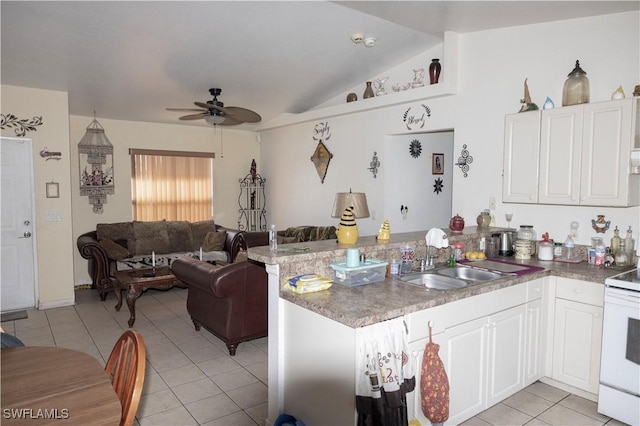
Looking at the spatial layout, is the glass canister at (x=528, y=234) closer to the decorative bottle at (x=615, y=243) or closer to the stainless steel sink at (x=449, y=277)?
the decorative bottle at (x=615, y=243)

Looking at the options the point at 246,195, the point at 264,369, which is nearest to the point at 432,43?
the point at 264,369

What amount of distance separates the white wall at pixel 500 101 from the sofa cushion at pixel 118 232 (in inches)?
132

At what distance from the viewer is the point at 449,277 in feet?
10.00

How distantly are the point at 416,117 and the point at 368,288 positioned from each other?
2953 mm

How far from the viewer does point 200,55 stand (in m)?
4.40

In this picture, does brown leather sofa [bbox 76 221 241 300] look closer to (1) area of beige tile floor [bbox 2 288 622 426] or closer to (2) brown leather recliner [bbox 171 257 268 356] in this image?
(1) area of beige tile floor [bbox 2 288 622 426]

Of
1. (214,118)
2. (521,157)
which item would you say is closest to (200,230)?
(214,118)

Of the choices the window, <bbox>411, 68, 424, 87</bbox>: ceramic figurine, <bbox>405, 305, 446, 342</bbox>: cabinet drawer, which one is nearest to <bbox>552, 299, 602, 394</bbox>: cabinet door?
<bbox>405, 305, 446, 342</bbox>: cabinet drawer

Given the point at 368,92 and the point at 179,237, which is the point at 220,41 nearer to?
the point at 368,92

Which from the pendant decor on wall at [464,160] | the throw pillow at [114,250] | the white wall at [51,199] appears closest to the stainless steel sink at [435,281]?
the pendant decor on wall at [464,160]

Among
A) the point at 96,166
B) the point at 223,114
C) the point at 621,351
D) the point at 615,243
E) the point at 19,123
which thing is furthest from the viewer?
the point at 96,166

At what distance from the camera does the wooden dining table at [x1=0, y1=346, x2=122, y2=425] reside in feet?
4.19

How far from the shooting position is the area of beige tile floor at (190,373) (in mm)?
2777

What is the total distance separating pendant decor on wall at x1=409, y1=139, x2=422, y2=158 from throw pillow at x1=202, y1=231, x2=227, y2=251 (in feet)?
10.8
